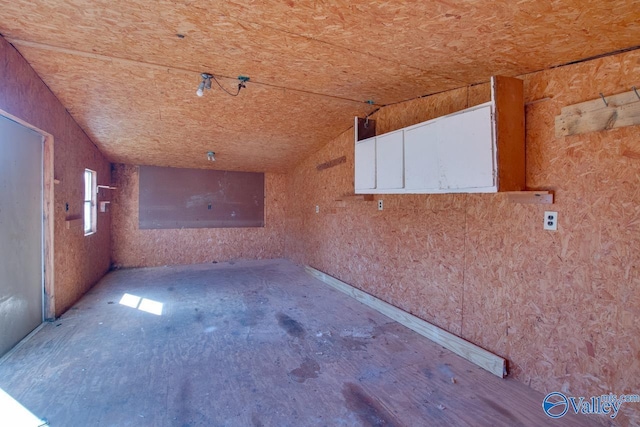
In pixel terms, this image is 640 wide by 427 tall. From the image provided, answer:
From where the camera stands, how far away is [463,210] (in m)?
2.77

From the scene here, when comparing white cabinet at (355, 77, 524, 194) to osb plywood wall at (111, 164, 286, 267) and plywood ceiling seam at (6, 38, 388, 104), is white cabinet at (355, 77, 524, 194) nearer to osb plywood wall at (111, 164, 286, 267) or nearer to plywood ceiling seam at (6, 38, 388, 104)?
plywood ceiling seam at (6, 38, 388, 104)

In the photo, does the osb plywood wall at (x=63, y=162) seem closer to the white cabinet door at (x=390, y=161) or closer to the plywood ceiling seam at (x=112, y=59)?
the plywood ceiling seam at (x=112, y=59)

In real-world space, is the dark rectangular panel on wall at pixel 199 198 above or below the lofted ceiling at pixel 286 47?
below

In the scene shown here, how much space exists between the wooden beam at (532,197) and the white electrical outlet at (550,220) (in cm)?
8

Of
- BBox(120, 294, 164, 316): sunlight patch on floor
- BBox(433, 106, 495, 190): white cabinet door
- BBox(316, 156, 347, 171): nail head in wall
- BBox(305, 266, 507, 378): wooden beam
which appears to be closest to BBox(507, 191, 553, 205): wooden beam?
BBox(433, 106, 495, 190): white cabinet door

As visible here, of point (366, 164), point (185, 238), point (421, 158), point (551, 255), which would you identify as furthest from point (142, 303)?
point (551, 255)

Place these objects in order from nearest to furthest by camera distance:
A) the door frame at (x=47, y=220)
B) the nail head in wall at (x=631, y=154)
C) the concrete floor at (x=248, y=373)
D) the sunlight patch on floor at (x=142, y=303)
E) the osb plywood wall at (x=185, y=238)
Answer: the nail head in wall at (x=631, y=154), the concrete floor at (x=248, y=373), the door frame at (x=47, y=220), the sunlight patch on floor at (x=142, y=303), the osb plywood wall at (x=185, y=238)

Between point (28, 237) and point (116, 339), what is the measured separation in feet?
4.28

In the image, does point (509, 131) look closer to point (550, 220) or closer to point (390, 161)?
point (550, 220)

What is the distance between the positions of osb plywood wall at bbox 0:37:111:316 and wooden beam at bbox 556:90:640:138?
420 cm

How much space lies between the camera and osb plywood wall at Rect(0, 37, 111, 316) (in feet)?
8.28

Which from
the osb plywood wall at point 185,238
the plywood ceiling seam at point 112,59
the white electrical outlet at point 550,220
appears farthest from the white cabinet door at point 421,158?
the osb plywood wall at point 185,238

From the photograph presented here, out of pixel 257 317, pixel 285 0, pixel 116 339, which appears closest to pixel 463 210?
pixel 285 0

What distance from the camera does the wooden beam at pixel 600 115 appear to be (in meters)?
1.75
